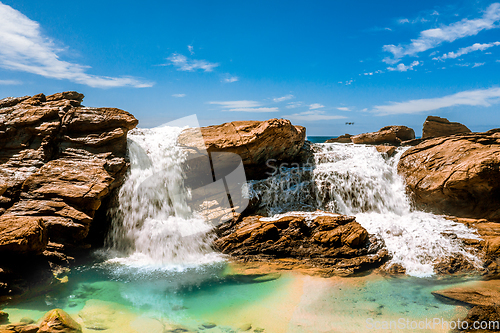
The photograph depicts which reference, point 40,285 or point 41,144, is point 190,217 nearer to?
point 40,285

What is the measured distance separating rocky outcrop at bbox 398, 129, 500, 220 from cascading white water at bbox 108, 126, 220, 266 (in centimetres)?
937

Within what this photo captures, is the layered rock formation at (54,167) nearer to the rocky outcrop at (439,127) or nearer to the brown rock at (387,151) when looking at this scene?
the brown rock at (387,151)

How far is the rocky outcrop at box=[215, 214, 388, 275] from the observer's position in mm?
8672

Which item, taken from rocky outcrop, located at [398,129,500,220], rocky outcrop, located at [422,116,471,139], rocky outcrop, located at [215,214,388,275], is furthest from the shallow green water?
rocky outcrop, located at [422,116,471,139]

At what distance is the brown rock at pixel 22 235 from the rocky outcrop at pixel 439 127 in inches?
834

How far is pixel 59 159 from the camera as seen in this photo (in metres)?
10.6

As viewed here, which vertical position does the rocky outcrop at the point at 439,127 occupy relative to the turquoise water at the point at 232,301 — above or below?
above

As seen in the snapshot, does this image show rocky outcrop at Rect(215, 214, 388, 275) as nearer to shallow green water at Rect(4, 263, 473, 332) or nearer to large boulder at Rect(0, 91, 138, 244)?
shallow green water at Rect(4, 263, 473, 332)

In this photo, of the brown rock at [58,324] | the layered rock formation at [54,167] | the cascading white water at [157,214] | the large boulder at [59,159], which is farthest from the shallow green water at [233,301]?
the large boulder at [59,159]

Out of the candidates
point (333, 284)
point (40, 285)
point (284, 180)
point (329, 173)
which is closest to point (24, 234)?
point (40, 285)

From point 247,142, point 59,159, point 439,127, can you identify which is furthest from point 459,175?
point 59,159

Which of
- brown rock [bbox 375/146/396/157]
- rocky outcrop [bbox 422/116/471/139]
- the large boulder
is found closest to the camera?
the large boulder

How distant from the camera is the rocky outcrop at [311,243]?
867 cm

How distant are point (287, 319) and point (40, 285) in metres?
6.65
